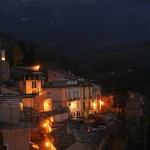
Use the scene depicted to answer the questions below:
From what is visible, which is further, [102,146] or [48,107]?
[48,107]

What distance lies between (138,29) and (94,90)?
15473 centimetres

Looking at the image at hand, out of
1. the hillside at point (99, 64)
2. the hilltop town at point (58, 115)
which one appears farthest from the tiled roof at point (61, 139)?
the hillside at point (99, 64)

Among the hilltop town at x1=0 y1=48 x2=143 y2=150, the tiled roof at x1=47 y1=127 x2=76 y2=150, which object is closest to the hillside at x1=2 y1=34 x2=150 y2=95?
the hilltop town at x1=0 y1=48 x2=143 y2=150

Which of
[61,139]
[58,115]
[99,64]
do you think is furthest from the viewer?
[99,64]

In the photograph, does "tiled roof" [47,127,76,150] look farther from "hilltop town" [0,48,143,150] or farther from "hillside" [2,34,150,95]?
"hillside" [2,34,150,95]

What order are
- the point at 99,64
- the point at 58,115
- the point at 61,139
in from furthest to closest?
1. the point at 99,64
2. the point at 58,115
3. the point at 61,139

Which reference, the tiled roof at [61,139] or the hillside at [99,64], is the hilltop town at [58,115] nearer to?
the tiled roof at [61,139]

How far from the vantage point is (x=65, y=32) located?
17925 centimetres

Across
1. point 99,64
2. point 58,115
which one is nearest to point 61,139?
point 58,115

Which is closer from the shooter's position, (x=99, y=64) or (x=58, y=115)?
(x=58, y=115)

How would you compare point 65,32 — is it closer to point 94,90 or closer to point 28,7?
point 28,7

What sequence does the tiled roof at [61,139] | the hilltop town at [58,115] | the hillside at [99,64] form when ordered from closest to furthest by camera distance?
the hilltop town at [58,115] < the tiled roof at [61,139] < the hillside at [99,64]

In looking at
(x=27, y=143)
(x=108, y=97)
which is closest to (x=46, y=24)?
(x=108, y=97)

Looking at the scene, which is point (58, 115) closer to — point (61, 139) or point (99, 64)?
point (61, 139)
